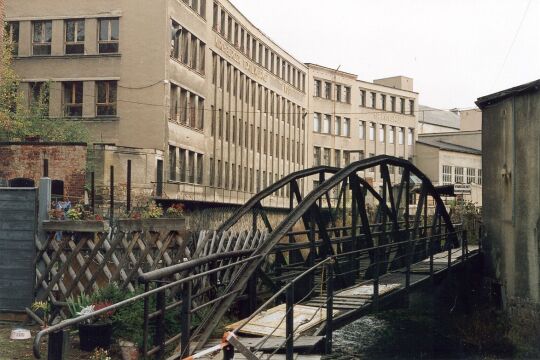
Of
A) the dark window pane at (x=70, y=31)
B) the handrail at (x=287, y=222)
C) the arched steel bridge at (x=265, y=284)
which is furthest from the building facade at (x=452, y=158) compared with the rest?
the handrail at (x=287, y=222)

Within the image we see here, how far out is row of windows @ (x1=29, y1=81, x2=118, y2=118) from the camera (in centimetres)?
3866

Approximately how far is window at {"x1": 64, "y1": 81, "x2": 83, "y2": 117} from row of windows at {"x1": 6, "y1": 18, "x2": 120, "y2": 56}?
1.74m

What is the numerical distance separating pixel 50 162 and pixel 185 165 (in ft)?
41.6

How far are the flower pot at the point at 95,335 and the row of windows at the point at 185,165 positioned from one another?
28.9 meters

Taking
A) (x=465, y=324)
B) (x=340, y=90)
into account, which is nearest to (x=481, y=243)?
(x=465, y=324)

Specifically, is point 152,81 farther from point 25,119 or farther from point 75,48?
point 25,119

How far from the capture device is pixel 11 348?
1055 centimetres

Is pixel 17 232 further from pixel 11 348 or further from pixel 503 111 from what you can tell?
pixel 503 111

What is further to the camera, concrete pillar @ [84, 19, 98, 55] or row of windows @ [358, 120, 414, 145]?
row of windows @ [358, 120, 414, 145]

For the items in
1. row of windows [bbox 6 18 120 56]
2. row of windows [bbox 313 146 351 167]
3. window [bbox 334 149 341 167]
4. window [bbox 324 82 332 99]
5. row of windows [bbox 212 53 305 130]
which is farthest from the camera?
window [bbox 334 149 341 167]

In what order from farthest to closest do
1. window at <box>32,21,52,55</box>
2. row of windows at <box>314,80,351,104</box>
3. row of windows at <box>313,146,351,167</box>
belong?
row of windows at <box>313,146,351,167</box>
row of windows at <box>314,80,351,104</box>
window at <box>32,21,52,55</box>

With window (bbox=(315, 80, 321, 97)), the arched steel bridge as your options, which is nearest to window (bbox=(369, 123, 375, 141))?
window (bbox=(315, 80, 321, 97))

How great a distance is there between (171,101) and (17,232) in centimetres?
2735

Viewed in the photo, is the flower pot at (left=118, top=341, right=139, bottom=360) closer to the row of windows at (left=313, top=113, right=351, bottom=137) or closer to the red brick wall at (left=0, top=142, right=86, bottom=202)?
the red brick wall at (left=0, top=142, right=86, bottom=202)
